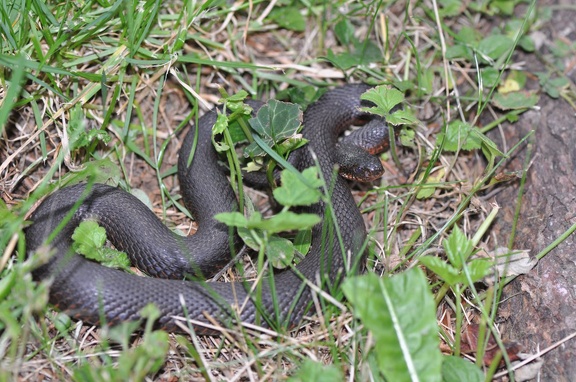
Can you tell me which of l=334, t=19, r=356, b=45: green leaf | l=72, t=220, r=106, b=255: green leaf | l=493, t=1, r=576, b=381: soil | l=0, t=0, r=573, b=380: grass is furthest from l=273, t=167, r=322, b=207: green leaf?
l=334, t=19, r=356, b=45: green leaf

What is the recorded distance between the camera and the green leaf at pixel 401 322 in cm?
392

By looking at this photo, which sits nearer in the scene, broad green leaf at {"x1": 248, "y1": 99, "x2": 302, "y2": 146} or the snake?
the snake

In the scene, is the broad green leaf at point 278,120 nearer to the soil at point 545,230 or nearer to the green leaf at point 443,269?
the green leaf at point 443,269

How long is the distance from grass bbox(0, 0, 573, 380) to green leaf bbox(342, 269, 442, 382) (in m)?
0.04

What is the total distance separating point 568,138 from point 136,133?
4512 mm

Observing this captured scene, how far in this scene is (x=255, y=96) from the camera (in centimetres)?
666

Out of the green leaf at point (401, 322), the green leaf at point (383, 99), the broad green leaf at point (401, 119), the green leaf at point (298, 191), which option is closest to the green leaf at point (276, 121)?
the green leaf at point (383, 99)

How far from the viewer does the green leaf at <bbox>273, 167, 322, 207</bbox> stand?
14.3ft

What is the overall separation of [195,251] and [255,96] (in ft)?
6.56

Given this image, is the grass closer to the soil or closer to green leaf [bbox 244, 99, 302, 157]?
the soil

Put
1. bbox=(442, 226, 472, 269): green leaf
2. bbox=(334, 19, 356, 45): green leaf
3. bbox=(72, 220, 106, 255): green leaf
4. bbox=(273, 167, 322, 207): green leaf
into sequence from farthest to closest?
bbox=(334, 19, 356, 45): green leaf < bbox=(72, 220, 106, 255): green leaf < bbox=(442, 226, 472, 269): green leaf < bbox=(273, 167, 322, 207): green leaf

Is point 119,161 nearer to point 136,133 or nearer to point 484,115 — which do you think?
point 136,133

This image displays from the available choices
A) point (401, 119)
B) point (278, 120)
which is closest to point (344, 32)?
point (401, 119)

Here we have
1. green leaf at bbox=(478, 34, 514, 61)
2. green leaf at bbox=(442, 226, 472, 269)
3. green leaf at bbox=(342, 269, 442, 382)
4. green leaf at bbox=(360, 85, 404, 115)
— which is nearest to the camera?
green leaf at bbox=(342, 269, 442, 382)
